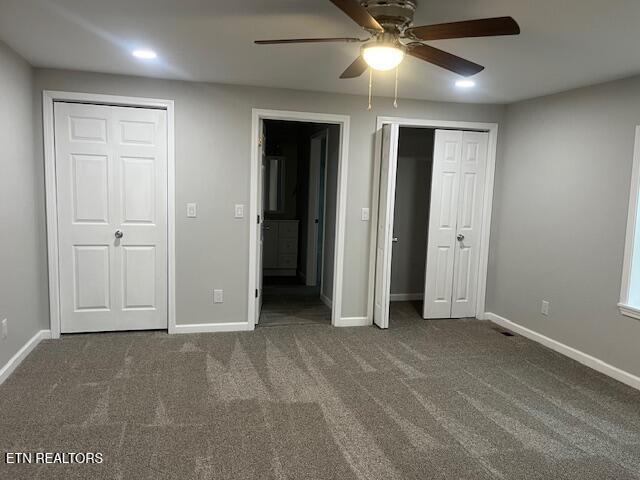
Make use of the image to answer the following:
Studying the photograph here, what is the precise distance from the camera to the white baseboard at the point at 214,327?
4.16m

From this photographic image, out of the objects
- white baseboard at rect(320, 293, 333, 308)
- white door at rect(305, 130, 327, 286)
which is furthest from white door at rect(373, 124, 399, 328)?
white door at rect(305, 130, 327, 286)

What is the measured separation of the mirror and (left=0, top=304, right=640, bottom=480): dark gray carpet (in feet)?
10.6

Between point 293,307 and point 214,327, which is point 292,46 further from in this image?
point 293,307

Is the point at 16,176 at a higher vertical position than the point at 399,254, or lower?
higher

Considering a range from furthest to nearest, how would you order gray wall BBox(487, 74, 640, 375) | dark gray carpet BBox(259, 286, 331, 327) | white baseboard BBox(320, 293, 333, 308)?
white baseboard BBox(320, 293, 333, 308) → dark gray carpet BBox(259, 286, 331, 327) → gray wall BBox(487, 74, 640, 375)

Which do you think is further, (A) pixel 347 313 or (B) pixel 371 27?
(A) pixel 347 313

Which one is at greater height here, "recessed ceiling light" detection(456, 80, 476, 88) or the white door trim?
"recessed ceiling light" detection(456, 80, 476, 88)

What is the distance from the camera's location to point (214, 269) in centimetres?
420

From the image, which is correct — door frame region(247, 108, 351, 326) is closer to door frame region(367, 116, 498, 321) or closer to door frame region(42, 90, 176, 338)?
door frame region(367, 116, 498, 321)

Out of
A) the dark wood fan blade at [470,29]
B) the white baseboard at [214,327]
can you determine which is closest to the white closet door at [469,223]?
the white baseboard at [214,327]

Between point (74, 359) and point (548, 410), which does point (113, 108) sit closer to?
point (74, 359)

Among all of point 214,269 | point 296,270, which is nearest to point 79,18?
point 214,269

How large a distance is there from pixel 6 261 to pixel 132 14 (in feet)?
6.26

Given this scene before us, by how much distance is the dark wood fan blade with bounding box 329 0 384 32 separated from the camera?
1.77 meters
